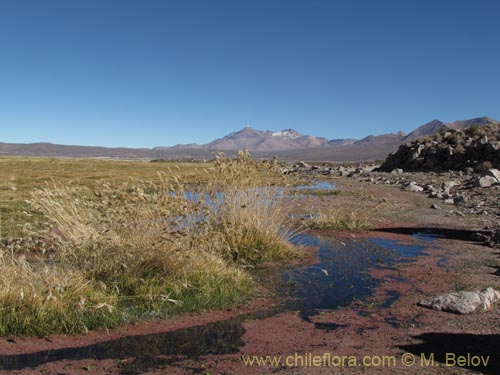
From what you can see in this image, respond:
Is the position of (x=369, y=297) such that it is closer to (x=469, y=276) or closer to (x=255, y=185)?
(x=469, y=276)

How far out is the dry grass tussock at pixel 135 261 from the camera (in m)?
5.90

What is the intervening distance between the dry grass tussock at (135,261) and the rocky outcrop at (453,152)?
3123cm

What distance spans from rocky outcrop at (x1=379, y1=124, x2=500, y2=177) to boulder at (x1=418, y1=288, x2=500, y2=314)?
31.9 m

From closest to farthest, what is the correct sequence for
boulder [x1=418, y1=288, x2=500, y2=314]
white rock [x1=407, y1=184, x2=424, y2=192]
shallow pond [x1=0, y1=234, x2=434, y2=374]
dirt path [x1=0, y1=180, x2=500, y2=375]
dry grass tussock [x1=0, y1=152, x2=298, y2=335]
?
dirt path [x1=0, y1=180, x2=500, y2=375]
shallow pond [x1=0, y1=234, x2=434, y2=374]
dry grass tussock [x1=0, y1=152, x2=298, y2=335]
boulder [x1=418, y1=288, x2=500, y2=314]
white rock [x1=407, y1=184, x2=424, y2=192]

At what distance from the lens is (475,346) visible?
16.8 ft

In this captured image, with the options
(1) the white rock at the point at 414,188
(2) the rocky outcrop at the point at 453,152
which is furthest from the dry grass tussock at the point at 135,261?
(2) the rocky outcrop at the point at 453,152

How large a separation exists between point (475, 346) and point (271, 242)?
5150 mm

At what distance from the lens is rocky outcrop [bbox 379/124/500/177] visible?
37.2 metres

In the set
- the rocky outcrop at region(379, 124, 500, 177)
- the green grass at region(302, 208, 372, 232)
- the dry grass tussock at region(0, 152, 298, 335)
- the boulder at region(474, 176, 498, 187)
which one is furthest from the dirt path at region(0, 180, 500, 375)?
the rocky outcrop at region(379, 124, 500, 177)

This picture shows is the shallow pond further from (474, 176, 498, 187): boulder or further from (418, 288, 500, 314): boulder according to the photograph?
(474, 176, 498, 187): boulder

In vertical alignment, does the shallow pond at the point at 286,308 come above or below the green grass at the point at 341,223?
below

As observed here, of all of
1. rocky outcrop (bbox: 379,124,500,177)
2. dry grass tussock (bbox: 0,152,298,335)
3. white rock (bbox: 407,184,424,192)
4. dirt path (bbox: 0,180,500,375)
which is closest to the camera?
dirt path (bbox: 0,180,500,375)

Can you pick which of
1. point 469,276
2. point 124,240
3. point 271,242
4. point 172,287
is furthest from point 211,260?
point 469,276

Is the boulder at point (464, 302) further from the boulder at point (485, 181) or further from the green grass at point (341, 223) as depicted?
the boulder at point (485, 181)
